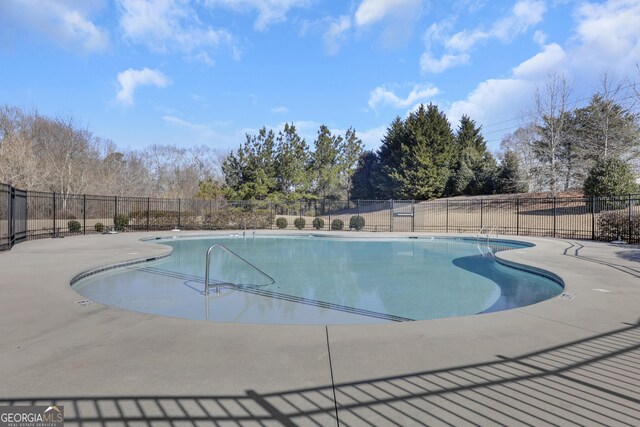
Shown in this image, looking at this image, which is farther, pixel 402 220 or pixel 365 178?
pixel 365 178

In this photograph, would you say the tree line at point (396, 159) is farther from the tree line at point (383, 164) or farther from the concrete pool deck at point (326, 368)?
the concrete pool deck at point (326, 368)

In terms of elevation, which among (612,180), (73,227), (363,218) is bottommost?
(73,227)

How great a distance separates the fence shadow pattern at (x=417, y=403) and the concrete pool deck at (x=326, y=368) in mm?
10

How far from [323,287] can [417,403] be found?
5451mm

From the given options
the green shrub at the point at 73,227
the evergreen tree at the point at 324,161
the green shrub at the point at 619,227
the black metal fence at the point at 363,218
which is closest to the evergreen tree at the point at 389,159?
the evergreen tree at the point at 324,161

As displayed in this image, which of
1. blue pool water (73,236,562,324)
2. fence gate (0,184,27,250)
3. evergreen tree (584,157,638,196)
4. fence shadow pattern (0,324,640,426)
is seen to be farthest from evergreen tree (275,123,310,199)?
fence shadow pattern (0,324,640,426)

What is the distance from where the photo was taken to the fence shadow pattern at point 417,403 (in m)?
2.15

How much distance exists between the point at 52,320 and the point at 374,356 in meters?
3.44

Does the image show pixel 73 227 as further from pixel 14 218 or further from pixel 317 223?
pixel 317 223

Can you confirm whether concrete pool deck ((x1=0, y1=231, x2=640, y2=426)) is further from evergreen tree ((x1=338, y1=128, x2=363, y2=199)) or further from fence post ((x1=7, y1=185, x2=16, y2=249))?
evergreen tree ((x1=338, y1=128, x2=363, y2=199))

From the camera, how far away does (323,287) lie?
777cm

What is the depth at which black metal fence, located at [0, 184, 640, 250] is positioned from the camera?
56.1ft

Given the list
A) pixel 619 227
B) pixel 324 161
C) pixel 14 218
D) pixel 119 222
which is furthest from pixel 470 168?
pixel 14 218

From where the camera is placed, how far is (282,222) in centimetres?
2273
